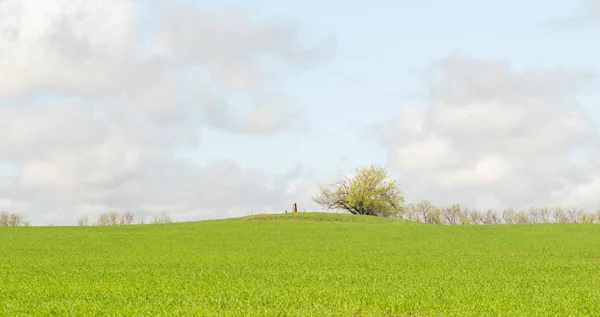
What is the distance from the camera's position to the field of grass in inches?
730

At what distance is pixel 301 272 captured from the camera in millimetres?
27828

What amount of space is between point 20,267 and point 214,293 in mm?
14086

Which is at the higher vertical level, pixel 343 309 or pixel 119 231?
pixel 119 231

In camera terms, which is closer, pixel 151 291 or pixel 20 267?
pixel 151 291

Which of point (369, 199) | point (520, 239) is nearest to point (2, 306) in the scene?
point (520, 239)

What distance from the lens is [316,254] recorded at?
38844 mm

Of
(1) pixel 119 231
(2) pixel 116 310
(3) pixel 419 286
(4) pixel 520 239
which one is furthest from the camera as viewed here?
(1) pixel 119 231

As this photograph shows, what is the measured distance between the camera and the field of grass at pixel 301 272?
18.5 metres

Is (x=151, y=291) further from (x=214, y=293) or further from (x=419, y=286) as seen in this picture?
(x=419, y=286)

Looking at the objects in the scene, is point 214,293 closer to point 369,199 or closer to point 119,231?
point 119,231

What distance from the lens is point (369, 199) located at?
332 feet

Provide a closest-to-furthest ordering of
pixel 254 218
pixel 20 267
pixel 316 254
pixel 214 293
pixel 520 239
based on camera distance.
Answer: pixel 214 293 → pixel 20 267 → pixel 316 254 → pixel 520 239 → pixel 254 218

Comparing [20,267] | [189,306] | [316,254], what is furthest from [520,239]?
[189,306]

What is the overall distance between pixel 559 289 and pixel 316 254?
17.5m
